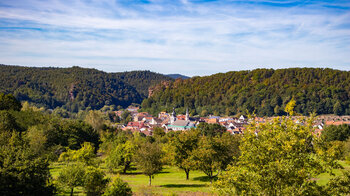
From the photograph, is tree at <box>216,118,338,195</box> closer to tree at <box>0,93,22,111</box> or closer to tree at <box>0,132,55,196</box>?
tree at <box>0,132,55,196</box>

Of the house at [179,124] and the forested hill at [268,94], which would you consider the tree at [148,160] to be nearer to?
the house at [179,124]

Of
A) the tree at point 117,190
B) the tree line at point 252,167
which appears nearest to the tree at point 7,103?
the tree line at point 252,167

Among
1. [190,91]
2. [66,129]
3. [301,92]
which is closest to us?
[66,129]

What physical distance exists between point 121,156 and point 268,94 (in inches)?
5653

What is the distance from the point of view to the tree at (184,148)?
3391 centimetres

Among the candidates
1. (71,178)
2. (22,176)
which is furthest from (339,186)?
(71,178)

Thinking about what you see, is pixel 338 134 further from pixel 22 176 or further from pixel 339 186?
pixel 22 176

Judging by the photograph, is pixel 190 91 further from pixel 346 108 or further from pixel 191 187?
pixel 191 187

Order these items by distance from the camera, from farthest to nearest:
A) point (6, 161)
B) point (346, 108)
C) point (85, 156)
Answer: point (346, 108) < point (85, 156) < point (6, 161)

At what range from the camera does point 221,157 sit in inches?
1268

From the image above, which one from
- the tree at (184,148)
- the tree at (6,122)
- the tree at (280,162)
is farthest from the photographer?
the tree at (6,122)

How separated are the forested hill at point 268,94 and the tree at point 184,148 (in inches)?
4796

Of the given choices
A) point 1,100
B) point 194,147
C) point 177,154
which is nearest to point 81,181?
point 177,154

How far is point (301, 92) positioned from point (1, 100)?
486 ft
